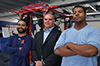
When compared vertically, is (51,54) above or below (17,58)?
above

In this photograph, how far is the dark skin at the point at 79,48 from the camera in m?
0.79

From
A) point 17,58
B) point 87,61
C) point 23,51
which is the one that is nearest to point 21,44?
point 23,51

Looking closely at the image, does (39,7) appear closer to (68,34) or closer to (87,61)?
(68,34)

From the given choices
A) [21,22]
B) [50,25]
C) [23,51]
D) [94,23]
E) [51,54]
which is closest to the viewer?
[51,54]

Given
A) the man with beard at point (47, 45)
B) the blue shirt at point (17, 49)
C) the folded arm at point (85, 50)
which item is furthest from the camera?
the blue shirt at point (17, 49)

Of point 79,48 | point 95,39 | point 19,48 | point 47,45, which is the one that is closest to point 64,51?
point 79,48

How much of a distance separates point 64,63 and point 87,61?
0.83ft

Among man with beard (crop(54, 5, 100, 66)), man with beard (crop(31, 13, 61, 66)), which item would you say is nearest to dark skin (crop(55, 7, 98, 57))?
man with beard (crop(54, 5, 100, 66))

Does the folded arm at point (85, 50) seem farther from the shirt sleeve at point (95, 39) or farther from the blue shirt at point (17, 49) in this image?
the blue shirt at point (17, 49)

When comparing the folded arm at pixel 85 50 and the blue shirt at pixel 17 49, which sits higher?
the folded arm at pixel 85 50

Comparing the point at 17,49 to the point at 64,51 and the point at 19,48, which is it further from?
the point at 64,51

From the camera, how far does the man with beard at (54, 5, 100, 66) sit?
80 centimetres

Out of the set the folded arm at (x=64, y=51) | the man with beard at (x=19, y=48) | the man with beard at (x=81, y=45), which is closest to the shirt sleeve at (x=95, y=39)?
the man with beard at (x=81, y=45)

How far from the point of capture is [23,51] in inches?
66.4
